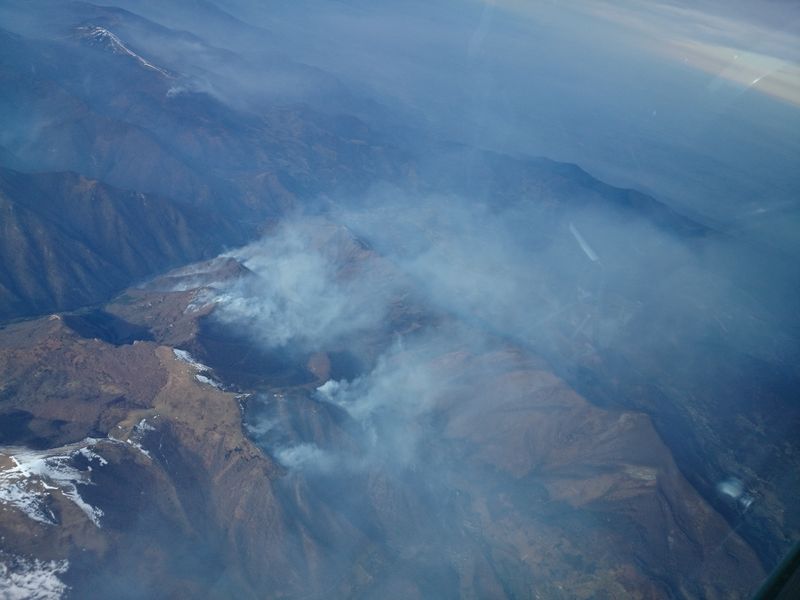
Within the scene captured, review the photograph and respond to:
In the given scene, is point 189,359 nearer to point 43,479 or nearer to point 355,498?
point 43,479

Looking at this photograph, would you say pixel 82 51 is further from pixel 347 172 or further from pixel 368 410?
pixel 368 410

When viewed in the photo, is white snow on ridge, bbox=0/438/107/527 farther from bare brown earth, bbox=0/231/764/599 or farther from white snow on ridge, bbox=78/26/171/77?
white snow on ridge, bbox=78/26/171/77

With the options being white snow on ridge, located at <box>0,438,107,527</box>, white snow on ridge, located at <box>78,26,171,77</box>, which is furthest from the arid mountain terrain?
white snow on ridge, located at <box>78,26,171,77</box>

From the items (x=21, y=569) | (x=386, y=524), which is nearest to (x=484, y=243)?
(x=386, y=524)

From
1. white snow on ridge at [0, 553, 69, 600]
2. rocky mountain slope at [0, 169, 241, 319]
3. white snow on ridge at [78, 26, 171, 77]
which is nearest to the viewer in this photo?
white snow on ridge at [0, 553, 69, 600]

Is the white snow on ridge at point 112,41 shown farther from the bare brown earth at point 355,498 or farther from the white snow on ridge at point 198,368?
the white snow on ridge at point 198,368

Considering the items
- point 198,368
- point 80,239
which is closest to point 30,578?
point 198,368
